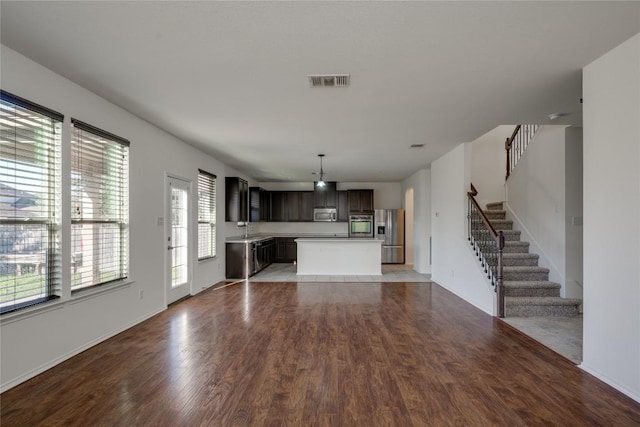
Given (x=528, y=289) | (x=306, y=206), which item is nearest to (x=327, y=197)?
(x=306, y=206)

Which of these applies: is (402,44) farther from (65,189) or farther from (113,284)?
(113,284)

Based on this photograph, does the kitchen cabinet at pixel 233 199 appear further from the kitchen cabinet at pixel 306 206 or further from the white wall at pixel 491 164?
the white wall at pixel 491 164

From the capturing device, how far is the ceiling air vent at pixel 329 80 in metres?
3.04

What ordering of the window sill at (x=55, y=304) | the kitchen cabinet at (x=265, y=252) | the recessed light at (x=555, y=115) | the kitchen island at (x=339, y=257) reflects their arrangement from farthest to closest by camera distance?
the kitchen cabinet at (x=265, y=252), the kitchen island at (x=339, y=257), the recessed light at (x=555, y=115), the window sill at (x=55, y=304)

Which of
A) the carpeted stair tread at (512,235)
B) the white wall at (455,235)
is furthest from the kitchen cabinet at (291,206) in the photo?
the carpeted stair tread at (512,235)

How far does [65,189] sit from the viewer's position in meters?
3.14

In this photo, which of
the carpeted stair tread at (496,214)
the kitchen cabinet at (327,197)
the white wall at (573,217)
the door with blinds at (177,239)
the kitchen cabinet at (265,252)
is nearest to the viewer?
the white wall at (573,217)

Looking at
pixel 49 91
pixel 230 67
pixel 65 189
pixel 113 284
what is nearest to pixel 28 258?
pixel 65 189

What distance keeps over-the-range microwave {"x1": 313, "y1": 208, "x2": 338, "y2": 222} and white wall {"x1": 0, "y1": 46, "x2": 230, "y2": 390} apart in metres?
Result: 5.19

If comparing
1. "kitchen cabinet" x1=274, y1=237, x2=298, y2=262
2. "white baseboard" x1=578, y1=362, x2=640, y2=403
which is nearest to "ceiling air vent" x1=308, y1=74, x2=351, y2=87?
"white baseboard" x1=578, y1=362, x2=640, y2=403

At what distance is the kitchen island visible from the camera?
319 inches

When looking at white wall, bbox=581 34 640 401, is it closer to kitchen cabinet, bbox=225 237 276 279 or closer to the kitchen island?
the kitchen island

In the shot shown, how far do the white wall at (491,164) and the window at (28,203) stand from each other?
745cm

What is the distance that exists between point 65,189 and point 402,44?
10.8ft
